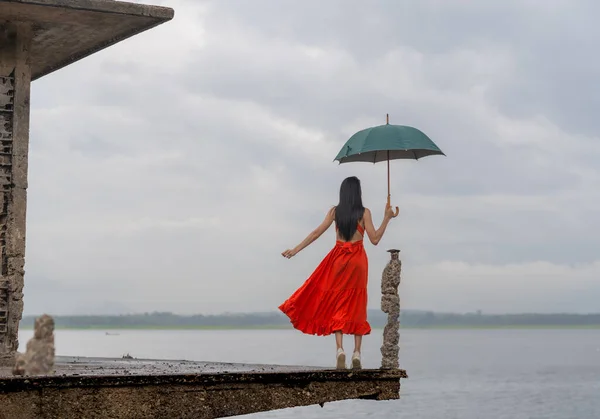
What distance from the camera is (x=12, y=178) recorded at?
16.9m

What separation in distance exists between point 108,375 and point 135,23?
23.0 ft

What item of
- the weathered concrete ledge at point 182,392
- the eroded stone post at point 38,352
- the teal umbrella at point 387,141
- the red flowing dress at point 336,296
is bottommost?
the weathered concrete ledge at point 182,392

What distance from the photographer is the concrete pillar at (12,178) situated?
1678cm

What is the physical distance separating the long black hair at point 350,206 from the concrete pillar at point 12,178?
233 inches

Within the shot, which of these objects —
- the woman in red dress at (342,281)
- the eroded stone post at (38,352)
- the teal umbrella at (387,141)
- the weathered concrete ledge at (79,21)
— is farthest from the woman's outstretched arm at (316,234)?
the weathered concrete ledge at (79,21)

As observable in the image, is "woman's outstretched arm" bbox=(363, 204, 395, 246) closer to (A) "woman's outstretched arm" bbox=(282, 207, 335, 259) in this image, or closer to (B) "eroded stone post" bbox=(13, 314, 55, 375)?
(A) "woman's outstretched arm" bbox=(282, 207, 335, 259)

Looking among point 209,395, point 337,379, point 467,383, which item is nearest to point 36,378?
point 209,395

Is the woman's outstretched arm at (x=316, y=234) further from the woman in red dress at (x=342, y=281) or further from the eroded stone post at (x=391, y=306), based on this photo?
the eroded stone post at (x=391, y=306)

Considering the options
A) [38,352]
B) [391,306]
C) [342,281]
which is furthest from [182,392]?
Result: [391,306]

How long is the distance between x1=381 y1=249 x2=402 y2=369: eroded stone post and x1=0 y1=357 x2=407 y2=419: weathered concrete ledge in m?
0.22

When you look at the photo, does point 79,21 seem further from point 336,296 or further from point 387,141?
point 336,296

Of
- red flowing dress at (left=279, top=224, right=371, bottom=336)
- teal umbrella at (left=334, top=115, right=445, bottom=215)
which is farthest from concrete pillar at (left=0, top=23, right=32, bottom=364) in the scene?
teal umbrella at (left=334, top=115, right=445, bottom=215)

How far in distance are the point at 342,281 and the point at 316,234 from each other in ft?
2.32

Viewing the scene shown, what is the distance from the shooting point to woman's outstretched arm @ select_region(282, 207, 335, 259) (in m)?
13.8
